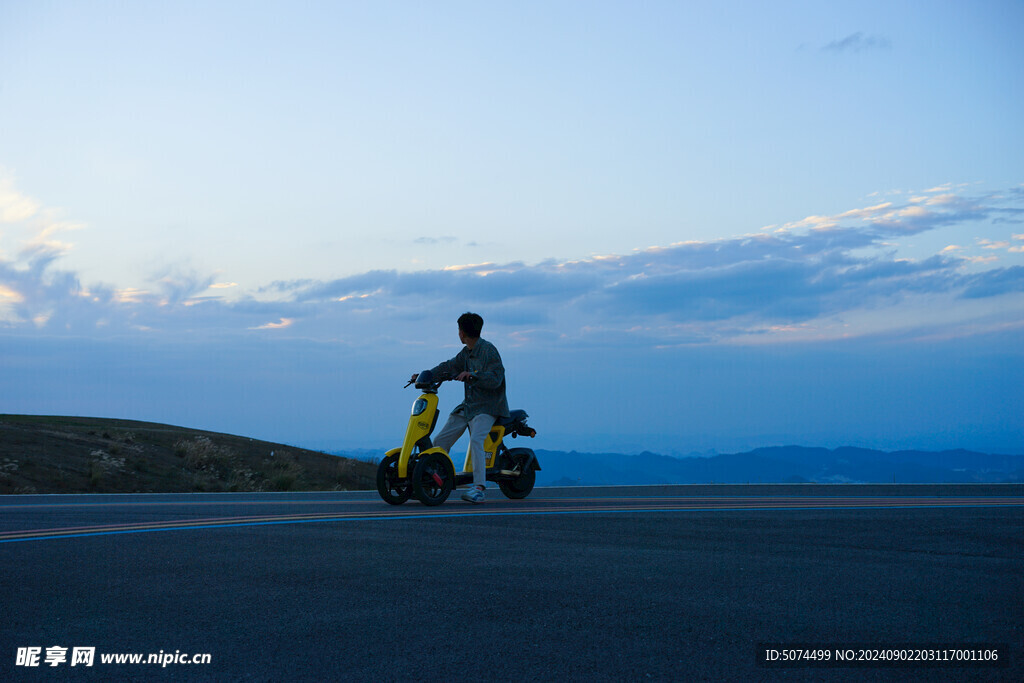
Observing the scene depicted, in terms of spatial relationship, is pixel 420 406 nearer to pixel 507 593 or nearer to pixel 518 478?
pixel 518 478

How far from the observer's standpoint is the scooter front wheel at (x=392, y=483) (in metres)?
11.5

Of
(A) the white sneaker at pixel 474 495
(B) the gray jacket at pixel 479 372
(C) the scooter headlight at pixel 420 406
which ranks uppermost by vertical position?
(B) the gray jacket at pixel 479 372

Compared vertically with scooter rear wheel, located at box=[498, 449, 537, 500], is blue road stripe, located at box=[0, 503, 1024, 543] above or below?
below

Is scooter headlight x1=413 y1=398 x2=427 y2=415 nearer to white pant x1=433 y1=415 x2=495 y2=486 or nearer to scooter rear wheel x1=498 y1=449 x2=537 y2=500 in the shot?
white pant x1=433 y1=415 x2=495 y2=486

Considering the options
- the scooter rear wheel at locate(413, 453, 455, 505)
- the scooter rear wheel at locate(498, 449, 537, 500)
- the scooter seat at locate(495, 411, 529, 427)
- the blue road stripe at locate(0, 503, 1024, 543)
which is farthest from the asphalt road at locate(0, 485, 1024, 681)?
the scooter rear wheel at locate(498, 449, 537, 500)

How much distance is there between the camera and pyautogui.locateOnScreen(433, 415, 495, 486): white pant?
38.3 feet

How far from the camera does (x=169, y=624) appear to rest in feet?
15.9

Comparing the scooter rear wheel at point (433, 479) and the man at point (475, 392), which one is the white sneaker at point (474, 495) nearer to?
the man at point (475, 392)

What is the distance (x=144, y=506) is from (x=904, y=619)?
9864 mm

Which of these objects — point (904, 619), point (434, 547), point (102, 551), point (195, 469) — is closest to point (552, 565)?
point (434, 547)

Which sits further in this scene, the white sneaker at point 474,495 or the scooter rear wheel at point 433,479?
the white sneaker at point 474,495

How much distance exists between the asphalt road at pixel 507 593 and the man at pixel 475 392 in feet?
5.38

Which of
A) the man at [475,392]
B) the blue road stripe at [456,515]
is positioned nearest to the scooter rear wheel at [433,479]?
the man at [475,392]

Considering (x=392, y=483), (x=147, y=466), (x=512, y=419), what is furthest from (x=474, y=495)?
(x=147, y=466)
